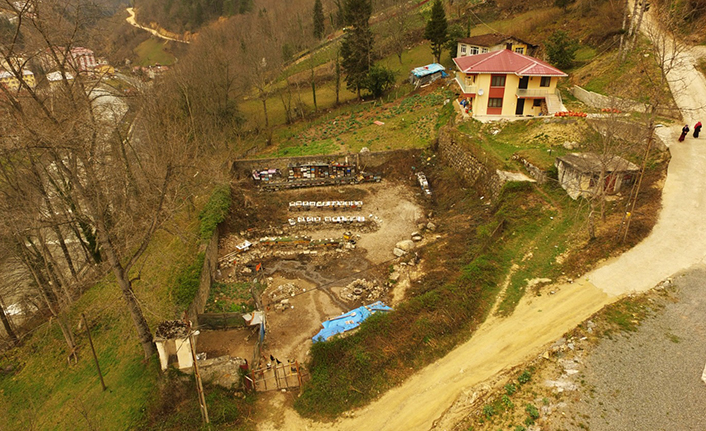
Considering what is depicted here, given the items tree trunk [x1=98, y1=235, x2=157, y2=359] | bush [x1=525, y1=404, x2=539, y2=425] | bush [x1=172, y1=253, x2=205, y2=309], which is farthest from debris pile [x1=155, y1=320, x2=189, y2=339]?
bush [x1=525, y1=404, x2=539, y2=425]

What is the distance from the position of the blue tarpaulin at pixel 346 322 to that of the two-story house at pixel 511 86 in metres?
21.8

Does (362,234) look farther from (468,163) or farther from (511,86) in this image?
(511,86)

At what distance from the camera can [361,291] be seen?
21359 mm

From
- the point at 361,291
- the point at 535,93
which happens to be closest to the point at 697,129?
the point at 535,93

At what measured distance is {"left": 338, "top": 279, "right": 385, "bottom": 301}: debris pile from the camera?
21094 millimetres

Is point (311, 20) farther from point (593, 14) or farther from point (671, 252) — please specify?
point (671, 252)

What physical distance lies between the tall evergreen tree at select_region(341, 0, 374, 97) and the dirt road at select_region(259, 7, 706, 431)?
33.6m

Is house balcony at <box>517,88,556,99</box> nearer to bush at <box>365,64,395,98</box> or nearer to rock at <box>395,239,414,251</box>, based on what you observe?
rock at <box>395,239,414,251</box>

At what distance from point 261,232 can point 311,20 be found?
5286cm

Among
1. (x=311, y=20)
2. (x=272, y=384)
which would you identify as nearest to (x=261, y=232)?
(x=272, y=384)

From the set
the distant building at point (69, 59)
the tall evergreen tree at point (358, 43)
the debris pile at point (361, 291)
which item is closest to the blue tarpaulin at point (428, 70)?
the tall evergreen tree at point (358, 43)

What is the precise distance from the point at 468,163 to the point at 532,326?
1649 centimetres

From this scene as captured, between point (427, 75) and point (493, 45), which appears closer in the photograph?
point (493, 45)

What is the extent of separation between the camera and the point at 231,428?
568 inches
